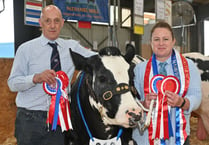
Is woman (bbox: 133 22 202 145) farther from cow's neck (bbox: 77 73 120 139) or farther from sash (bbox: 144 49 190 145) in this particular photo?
A: cow's neck (bbox: 77 73 120 139)

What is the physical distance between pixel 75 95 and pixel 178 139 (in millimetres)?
851

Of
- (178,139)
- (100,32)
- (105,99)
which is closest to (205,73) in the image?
(178,139)

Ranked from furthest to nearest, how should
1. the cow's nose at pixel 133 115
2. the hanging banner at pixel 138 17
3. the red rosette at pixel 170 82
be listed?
the hanging banner at pixel 138 17
the red rosette at pixel 170 82
the cow's nose at pixel 133 115

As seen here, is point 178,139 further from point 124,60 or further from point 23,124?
point 23,124

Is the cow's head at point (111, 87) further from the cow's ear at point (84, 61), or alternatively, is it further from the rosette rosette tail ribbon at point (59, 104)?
the rosette rosette tail ribbon at point (59, 104)

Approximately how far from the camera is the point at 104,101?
2.03m

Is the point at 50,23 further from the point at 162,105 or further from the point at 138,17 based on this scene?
the point at 138,17

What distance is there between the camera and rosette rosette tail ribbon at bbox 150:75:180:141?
2.07m

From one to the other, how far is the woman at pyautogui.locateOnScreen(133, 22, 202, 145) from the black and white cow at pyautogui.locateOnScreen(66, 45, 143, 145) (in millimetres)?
176

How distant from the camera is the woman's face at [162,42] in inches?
84.8

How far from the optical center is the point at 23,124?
2346 mm

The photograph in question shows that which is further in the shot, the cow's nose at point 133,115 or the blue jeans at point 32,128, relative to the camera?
the blue jeans at point 32,128

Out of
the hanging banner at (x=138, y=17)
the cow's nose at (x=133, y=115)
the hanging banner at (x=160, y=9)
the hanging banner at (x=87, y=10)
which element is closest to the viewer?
the cow's nose at (x=133, y=115)

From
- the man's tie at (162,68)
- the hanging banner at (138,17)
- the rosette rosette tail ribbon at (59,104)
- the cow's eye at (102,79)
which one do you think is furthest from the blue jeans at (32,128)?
the hanging banner at (138,17)
